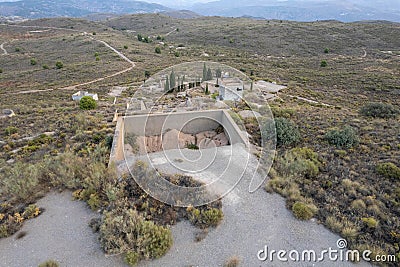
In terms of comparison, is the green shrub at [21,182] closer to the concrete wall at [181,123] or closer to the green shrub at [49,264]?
the green shrub at [49,264]

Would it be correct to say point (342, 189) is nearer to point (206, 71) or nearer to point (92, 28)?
point (206, 71)

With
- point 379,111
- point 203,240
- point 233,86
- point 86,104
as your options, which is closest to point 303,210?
point 203,240

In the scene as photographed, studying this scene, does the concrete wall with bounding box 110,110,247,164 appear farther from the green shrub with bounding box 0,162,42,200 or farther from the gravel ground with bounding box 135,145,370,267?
the gravel ground with bounding box 135,145,370,267

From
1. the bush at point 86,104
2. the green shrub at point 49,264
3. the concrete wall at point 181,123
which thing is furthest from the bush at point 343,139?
Answer: the bush at point 86,104

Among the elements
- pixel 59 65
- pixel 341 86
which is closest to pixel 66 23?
pixel 59 65

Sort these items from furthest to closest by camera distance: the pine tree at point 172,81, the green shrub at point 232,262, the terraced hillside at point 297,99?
1. the pine tree at point 172,81
2. the terraced hillside at point 297,99
3. the green shrub at point 232,262

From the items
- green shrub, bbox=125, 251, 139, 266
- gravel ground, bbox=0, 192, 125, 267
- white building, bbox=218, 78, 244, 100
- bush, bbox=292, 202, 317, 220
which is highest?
white building, bbox=218, 78, 244, 100

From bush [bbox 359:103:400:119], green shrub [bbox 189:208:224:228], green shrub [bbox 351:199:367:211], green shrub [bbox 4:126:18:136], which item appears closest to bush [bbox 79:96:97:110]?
green shrub [bbox 4:126:18:136]
